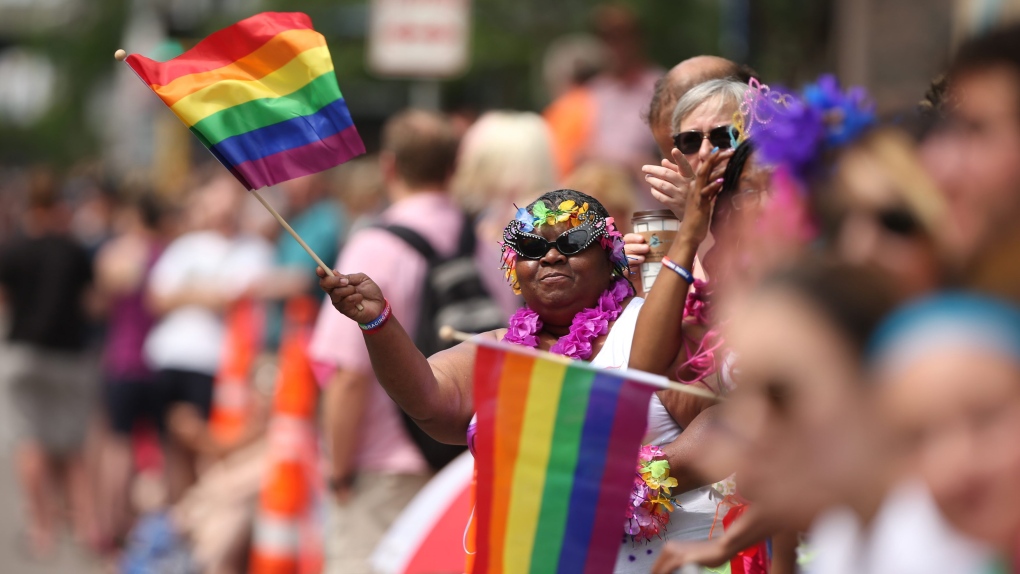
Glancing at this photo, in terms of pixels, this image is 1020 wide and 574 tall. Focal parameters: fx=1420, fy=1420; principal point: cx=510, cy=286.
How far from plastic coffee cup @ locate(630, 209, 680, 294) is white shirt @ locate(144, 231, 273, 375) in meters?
5.15

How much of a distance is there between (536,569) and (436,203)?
3121 mm

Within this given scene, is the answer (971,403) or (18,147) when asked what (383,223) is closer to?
(971,403)

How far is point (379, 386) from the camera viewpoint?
5.99 meters

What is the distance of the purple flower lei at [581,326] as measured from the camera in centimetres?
364

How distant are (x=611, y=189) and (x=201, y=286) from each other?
152 inches

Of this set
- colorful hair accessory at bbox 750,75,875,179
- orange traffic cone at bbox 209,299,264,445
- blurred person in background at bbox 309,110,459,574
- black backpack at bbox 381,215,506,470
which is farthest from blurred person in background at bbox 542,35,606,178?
Answer: colorful hair accessory at bbox 750,75,875,179

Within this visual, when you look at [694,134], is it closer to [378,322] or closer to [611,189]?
[378,322]

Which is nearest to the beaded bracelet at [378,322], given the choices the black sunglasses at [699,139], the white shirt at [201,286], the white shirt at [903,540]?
the black sunglasses at [699,139]

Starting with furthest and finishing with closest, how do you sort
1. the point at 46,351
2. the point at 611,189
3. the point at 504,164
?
the point at 46,351
the point at 504,164
the point at 611,189

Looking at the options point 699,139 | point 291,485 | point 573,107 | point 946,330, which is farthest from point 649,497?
point 573,107

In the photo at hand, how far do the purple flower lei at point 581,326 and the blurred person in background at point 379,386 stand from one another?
6.83 feet

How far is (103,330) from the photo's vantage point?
11.2m

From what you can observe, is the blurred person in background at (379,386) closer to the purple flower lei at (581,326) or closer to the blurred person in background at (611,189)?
the blurred person in background at (611,189)

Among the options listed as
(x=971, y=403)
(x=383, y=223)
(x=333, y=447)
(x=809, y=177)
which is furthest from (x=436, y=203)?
(x=971, y=403)
